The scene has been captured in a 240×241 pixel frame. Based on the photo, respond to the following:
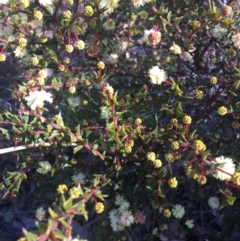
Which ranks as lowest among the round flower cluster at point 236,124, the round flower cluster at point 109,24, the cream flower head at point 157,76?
the round flower cluster at point 236,124

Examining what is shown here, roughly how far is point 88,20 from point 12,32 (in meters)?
0.45

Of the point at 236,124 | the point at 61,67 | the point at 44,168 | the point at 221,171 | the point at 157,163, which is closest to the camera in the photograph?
the point at 221,171

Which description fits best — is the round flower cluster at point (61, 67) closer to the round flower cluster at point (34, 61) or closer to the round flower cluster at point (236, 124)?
the round flower cluster at point (34, 61)

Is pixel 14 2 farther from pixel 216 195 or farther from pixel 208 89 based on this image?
pixel 216 195

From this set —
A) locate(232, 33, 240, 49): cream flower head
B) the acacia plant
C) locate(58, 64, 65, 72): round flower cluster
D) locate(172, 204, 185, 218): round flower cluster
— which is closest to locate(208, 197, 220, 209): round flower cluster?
the acacia plant

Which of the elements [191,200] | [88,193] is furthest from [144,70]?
[88,193]

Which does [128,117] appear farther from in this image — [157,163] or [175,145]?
[175,145]

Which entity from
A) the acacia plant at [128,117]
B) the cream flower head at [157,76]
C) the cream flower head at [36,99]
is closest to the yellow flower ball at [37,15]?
the acacia plant at [128,117]

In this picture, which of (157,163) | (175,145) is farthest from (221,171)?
(157,163)

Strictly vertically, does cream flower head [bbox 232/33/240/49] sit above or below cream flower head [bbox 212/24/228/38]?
below

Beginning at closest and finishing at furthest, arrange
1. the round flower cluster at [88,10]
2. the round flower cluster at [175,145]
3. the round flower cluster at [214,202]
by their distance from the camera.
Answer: the round flower cluster at [175,145], the round flower cluster at [88,10], the round flower cluster at [214,202]

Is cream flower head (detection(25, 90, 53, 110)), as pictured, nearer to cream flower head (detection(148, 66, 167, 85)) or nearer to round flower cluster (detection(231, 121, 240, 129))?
cream flower head (detection(148, 66, 167, 85))

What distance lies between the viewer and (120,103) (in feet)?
→ 7.70

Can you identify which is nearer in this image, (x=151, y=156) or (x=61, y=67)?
(x=151, y=156)
